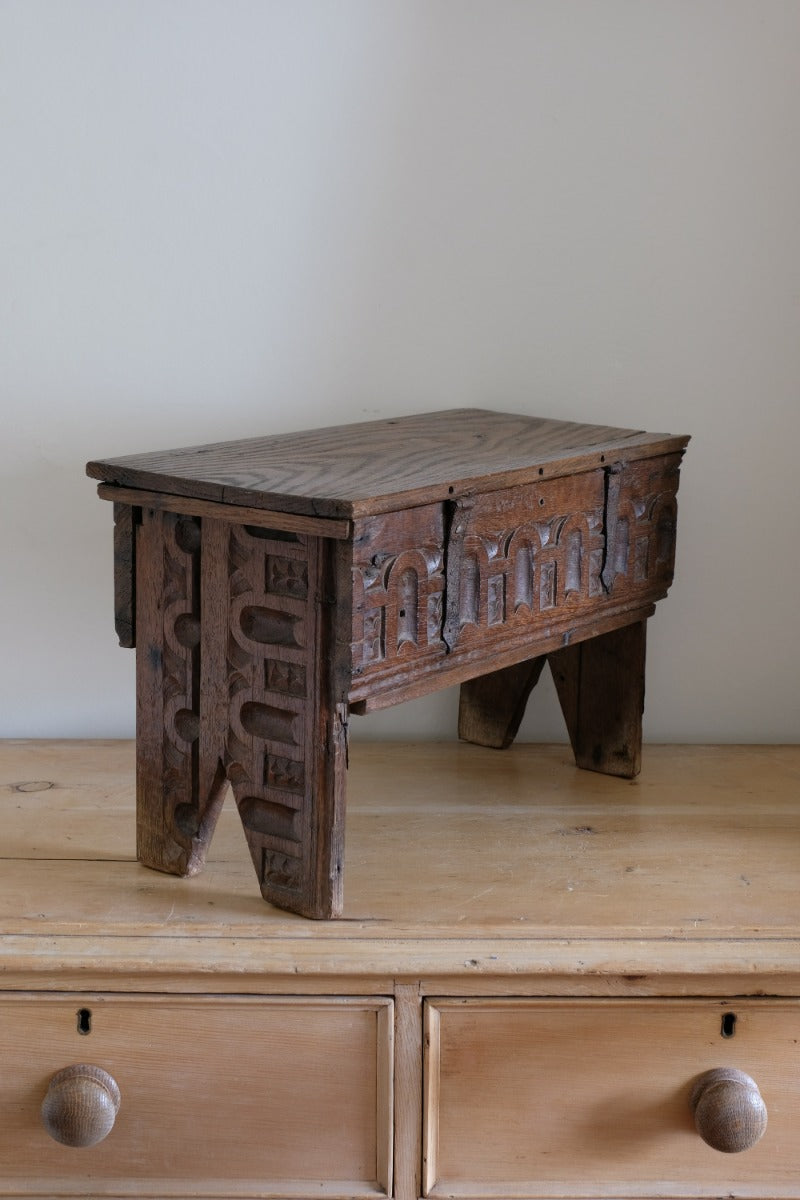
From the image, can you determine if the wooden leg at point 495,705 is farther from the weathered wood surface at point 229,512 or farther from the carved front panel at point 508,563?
the weathered wood surface at point 229,512

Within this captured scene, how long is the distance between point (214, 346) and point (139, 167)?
206mm

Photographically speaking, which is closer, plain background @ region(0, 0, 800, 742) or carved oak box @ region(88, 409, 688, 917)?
carved oak box @ region(88, 409, 688, 917)

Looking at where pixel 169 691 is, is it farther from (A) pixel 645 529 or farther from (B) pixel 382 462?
(A) pixel 645 529

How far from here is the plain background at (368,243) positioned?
Answer: 4.88ft

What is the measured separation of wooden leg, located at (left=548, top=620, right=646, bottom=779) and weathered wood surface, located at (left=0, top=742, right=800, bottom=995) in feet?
0.09

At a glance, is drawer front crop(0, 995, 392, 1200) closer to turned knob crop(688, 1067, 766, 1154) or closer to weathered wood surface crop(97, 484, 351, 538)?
turned knob crop(688, 1067, 766, 1154)

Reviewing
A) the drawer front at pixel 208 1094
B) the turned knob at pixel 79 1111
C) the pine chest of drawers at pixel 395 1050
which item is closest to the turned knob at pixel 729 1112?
the pine chest of drawers at pixel 395 1050

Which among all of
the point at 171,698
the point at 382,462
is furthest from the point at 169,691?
the point at 382,462

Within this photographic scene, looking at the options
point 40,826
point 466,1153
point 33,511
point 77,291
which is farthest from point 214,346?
point 466,1153

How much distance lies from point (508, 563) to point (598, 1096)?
0.45m

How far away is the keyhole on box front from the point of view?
1.13 meters

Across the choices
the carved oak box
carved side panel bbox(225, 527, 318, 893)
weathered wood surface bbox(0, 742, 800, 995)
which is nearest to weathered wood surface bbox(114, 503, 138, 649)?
the carved oak box

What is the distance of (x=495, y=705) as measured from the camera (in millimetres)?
1578

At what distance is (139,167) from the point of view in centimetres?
149
